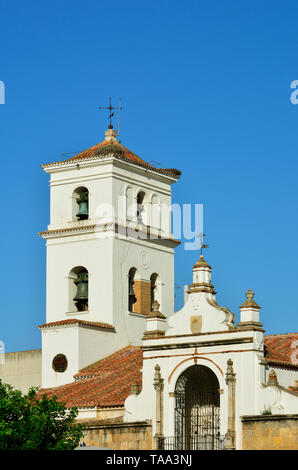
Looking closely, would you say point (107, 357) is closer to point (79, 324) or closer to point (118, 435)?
point (79, 324)

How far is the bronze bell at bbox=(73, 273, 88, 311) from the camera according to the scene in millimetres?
57250

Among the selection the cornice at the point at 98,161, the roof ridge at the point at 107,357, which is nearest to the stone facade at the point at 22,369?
the roof ridge at the point at 107,357

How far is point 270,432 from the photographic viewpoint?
43.7 m

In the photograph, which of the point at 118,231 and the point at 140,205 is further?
the point at 140,205

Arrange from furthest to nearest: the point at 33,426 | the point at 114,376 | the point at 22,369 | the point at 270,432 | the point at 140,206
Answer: the point at 22,369 → the point at 140,206 → the point at 114,376 → the point at 270,432 → the point at 33,426

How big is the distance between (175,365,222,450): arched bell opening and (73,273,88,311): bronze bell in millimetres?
10899

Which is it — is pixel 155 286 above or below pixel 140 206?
below

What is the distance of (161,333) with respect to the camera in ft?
157

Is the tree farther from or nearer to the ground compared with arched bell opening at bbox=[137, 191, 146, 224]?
nearer to the ground

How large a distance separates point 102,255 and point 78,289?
1.89 m

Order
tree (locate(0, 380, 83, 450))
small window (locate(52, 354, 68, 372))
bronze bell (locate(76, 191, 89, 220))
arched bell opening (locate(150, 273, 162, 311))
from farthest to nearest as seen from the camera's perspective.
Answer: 1. arched bell opening (locate(150, 273, 162, 311))
2. bronze bell (locate(76, 191, 89, 220))
3. small window (locate(52, 354, 68, 372))
4. tree (locate(0, 380, 83, 450))

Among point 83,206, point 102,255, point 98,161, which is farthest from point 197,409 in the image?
point 98,161

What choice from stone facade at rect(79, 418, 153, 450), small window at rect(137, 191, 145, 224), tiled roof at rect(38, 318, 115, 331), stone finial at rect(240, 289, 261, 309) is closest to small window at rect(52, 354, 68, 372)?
tiled roof at rect(38, 318, 115, 331)

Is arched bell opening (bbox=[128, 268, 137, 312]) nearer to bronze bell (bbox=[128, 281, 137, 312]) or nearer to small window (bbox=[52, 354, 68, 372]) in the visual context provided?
bronze bell (bbox=[128, 281, 137, 312])
